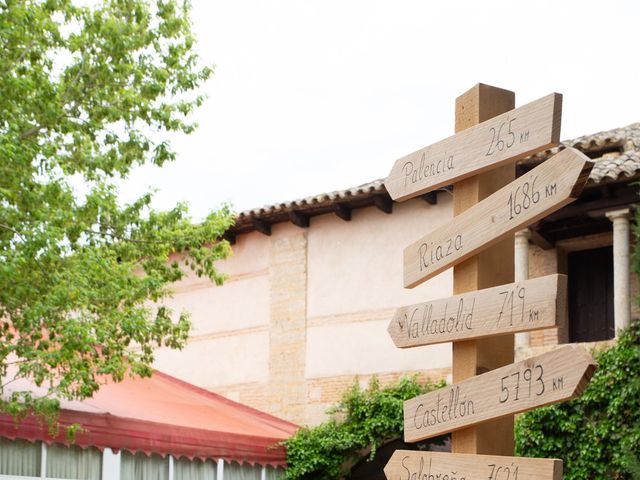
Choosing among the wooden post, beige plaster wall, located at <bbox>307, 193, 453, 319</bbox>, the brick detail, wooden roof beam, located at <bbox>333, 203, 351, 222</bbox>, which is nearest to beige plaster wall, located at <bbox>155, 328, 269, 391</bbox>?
the brick detail

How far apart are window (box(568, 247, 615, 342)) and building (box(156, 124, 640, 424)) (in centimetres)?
1

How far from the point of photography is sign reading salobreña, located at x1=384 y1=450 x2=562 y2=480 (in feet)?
13.1

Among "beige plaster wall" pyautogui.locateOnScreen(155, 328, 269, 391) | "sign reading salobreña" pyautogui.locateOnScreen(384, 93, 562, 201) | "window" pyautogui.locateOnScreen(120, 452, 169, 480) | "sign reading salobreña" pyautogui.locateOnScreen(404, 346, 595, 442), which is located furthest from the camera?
"beige plaster wall" pyautogui.locateOnScreen(155, 328, 269, 391)

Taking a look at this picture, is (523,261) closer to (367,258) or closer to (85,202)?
(367,258)

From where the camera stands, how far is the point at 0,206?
9.48 m

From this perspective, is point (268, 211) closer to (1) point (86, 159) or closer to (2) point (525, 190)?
(1) point (86, 159)

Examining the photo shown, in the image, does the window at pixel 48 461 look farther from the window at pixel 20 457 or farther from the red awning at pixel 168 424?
the red awning at pixel 168 424

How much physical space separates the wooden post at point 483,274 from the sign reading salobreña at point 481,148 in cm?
11

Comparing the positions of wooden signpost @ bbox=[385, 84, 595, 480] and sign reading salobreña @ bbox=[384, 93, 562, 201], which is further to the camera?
sign reading salobreña @ bbox=[384, 93, 562, 201]

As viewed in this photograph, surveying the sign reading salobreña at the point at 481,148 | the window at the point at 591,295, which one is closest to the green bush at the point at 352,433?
the window at the point at 591,295

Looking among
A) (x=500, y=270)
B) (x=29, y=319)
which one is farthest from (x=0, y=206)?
(x=500, y=270)

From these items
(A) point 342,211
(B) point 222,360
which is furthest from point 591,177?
(B) point 222,360

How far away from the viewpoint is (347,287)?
622 inches

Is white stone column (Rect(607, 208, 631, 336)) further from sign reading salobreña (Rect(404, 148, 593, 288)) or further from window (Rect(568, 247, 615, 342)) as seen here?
sign reading salobreña (Rect(404, 148, 593, 288))
